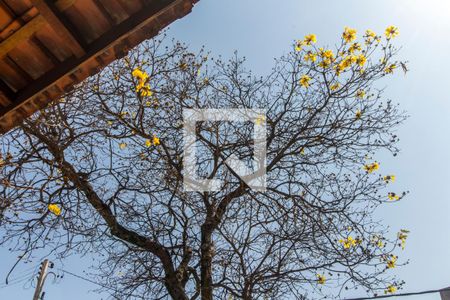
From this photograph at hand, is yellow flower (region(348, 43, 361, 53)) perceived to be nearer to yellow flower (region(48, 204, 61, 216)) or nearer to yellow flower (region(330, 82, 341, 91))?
yellow flower (region(330, 82, 341, 91))

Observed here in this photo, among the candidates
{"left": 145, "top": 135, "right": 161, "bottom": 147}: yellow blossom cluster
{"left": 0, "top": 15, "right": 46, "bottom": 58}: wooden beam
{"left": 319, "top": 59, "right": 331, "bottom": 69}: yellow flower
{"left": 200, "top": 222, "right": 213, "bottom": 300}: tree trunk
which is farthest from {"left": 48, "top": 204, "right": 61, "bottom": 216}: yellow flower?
Result: {"left": 319, "top": 59, "right": 331, "bottom": 69}: yellow flower

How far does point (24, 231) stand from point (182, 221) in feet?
7.67

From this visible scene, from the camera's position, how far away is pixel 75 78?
2254mm

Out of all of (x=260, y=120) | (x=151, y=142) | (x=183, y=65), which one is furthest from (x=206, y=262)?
(x=183, y=65)

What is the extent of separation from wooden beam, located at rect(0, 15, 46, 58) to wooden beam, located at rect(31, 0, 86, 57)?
0.33 feet

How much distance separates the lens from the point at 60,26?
204 cm

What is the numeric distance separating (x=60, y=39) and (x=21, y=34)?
0.65ft

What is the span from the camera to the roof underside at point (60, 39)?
6.65 feet

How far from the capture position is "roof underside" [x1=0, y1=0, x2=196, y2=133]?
2.03 metres

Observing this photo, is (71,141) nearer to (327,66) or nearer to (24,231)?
(24,231)

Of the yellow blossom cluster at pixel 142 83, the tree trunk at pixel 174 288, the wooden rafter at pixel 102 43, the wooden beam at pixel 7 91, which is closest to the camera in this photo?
the wooden rafter at pixel 102 43

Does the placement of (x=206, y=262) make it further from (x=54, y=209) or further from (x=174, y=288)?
(x=54, y=209)

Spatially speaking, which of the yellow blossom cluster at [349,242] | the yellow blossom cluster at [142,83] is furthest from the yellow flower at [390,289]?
the yellow blossom cluster at [142,83]

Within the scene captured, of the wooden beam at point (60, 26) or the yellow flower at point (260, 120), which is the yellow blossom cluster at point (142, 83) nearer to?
the yellow flower at point (260, 120)
